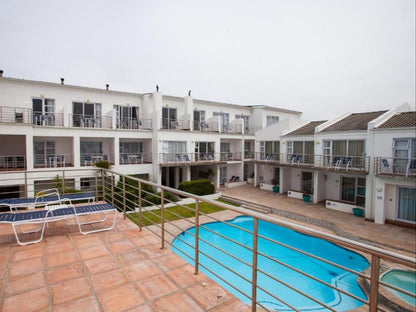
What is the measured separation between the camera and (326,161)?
19.4m

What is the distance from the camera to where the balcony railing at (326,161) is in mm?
17188

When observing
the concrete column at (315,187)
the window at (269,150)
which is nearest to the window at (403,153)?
the concrete column at (315,187)

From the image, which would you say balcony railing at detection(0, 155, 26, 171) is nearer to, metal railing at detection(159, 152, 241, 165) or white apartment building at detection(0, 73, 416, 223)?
white apartment building at detection(0, 73, 416, 223)

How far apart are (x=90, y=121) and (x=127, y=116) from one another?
3462mm

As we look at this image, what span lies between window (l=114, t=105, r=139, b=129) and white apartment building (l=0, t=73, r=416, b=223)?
90 mm

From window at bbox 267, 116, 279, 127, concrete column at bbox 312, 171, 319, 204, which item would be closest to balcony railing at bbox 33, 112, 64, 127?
concrete column at bbox 312, 171, 319, 204

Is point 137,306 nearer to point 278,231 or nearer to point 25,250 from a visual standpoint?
point 25,250

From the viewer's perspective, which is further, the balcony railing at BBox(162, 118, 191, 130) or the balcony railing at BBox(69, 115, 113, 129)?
the balcony railing at BBox(162, 118, 191, 130)

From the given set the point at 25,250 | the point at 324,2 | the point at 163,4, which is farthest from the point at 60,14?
the point at 324,2

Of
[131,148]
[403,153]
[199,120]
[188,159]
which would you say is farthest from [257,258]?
[199,120]

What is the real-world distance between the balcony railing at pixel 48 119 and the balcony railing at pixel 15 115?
1.84 ft

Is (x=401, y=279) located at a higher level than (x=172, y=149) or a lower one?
lower

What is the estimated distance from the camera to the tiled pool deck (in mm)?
2873

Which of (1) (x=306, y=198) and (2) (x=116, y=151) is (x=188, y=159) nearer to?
(2) (x=116, y=151)
